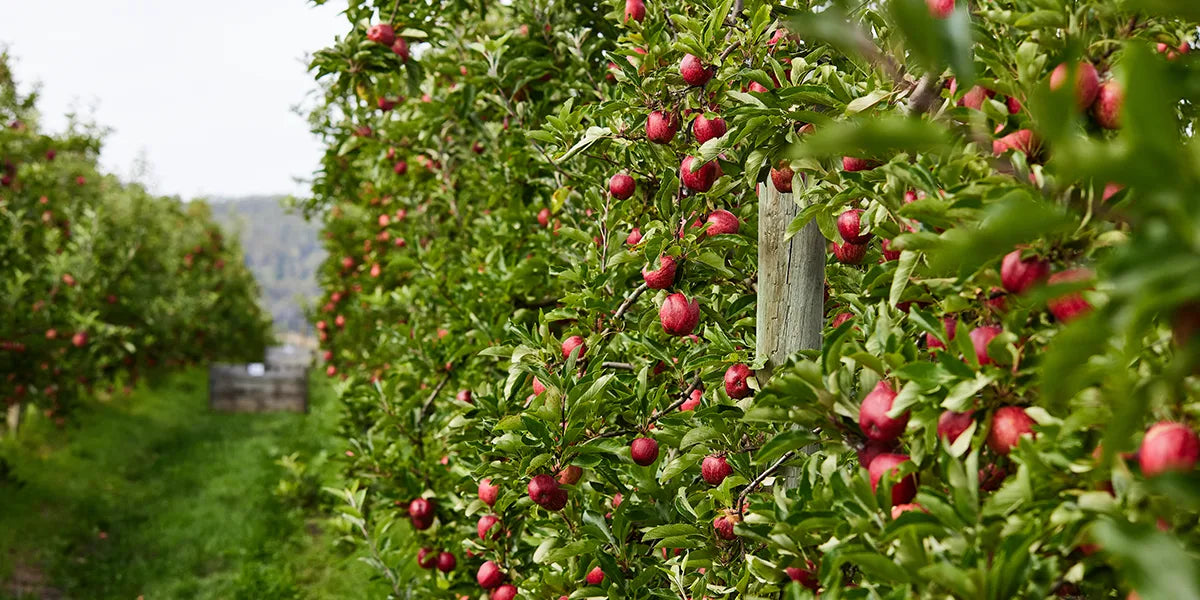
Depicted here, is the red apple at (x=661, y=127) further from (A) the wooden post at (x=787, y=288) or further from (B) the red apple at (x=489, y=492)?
(B) the red apple at (x=489, y=492)

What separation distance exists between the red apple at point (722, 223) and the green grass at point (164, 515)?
4231 mm

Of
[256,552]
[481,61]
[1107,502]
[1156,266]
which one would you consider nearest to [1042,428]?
[1107,502]

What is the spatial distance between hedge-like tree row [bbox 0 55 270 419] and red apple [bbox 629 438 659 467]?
29.8 ft

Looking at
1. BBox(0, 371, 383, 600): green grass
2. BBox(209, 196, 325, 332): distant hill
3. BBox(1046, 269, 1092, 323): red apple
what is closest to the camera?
BBox(1046, 269, 1092, 323): red apple

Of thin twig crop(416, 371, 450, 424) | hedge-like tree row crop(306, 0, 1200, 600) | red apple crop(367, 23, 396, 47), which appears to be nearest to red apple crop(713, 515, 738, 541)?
hedge-like tree row crop(306, 0, 1200, 600)

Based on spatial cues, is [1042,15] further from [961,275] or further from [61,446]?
[61,446]

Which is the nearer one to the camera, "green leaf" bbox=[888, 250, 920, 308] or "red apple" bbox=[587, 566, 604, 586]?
"green leaf" bbox=[888, 250, 920, 308]

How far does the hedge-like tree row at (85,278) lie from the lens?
8844 millimetres

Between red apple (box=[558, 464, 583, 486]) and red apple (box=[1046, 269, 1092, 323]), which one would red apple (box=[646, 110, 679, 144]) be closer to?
red apple (box=[558, 464, 583, 486])

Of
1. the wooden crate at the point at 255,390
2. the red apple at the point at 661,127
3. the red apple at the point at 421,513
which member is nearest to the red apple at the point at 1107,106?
the red apple at the point at 661,127

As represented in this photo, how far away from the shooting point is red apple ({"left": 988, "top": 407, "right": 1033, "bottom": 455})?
1035mm

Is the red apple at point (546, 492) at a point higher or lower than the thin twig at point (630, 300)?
lower

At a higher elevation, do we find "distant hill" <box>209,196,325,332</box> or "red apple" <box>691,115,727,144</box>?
"distant hill" <box>209,196,325,332</box>

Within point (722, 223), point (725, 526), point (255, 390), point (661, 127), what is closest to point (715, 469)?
point (725, 526)
